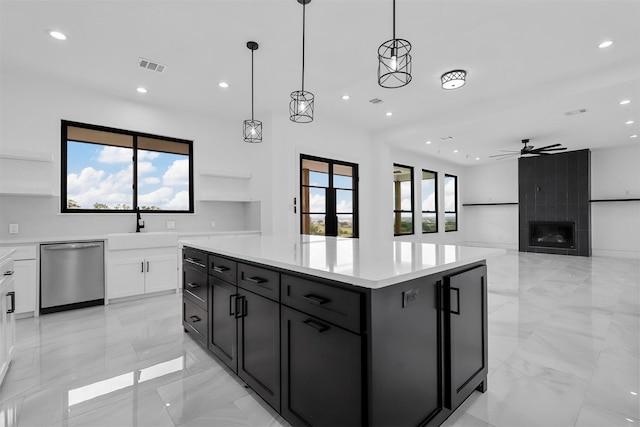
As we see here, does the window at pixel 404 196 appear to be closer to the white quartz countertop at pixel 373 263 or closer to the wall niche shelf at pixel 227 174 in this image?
the wall niche shelf at pixel 227 174

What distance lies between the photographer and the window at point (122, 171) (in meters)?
4.33

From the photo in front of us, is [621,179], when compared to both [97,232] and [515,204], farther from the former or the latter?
[97,232]

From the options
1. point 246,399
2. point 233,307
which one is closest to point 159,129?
point 233,307

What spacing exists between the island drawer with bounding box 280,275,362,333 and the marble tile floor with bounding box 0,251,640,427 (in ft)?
2.42

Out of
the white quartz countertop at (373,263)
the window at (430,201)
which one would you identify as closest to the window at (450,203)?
the window at (430,201)

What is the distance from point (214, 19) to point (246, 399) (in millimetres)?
3237

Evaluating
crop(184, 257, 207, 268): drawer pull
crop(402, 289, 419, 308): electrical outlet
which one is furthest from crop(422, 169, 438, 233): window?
crop(402, 289, 419, 308): electrical outlet

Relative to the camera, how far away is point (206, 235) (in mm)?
4977

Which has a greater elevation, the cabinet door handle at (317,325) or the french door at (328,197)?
the french door at (328,197)

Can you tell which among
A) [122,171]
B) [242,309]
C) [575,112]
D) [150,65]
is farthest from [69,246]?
[575,112]

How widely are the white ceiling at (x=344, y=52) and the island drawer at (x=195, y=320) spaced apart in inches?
106

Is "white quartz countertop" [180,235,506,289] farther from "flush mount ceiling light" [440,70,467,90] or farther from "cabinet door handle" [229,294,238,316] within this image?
"flush mount ceiling light" [440,70,467,90]

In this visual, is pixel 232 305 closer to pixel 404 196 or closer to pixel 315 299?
pixel 315 299

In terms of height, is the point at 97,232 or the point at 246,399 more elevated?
the point at 97,232
